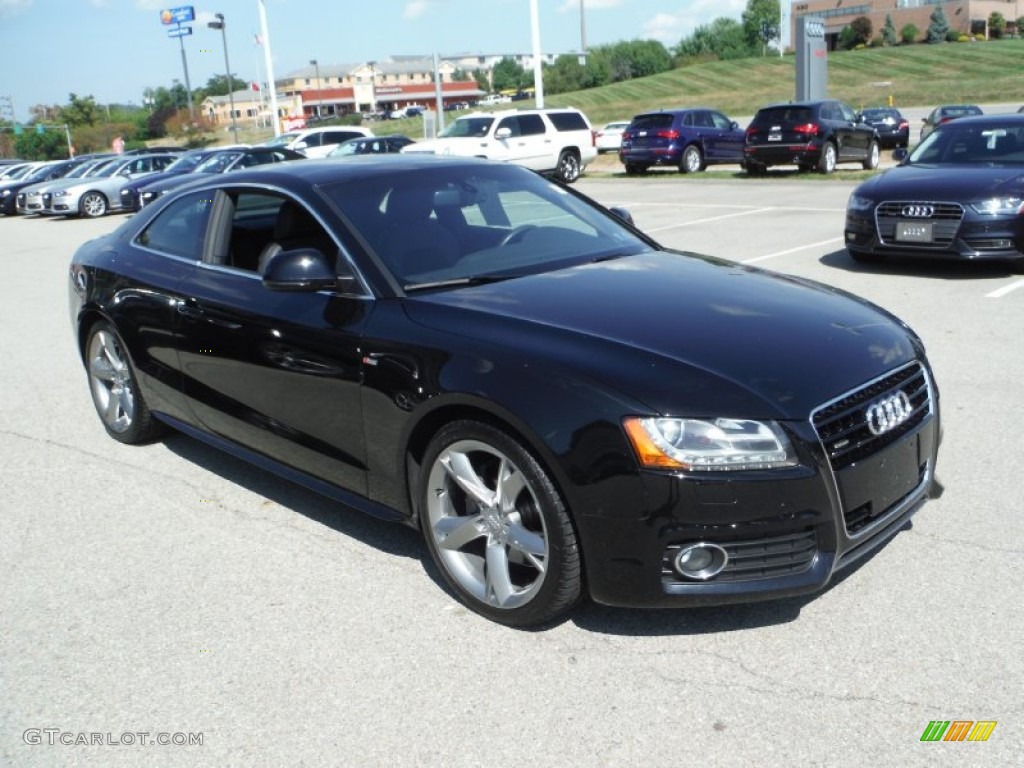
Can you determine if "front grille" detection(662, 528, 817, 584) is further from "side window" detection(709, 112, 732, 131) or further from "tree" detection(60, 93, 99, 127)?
"tree" detection(60, 93, 99, 127)

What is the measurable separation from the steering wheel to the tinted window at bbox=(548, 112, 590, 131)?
22.7m

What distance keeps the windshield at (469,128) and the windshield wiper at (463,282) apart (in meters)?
22.2

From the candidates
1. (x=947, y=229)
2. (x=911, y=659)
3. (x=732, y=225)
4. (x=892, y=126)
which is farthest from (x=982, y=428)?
(x=892, y=126)

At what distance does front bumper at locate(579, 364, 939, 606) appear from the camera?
3.03 meters

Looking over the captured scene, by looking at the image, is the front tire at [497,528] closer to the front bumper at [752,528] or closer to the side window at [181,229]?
the front bumper at [752,528]

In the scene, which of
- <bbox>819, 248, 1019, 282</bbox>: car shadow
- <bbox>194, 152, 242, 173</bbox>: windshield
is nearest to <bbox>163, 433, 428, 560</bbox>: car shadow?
<bbox>819, 248, 1019, 282</bbox>: car shadow

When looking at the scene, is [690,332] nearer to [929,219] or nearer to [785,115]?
[929,219]

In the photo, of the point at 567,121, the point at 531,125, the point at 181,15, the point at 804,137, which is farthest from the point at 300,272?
the point at 181,15

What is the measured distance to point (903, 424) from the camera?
346cm

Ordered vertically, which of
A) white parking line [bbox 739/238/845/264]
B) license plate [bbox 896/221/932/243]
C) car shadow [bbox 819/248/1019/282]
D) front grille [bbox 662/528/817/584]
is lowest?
car shadow [bbox 819/248/1019/282]

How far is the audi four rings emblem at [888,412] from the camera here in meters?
3.30

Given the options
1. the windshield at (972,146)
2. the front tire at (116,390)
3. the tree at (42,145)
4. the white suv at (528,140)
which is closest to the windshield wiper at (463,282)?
the front tire at (116,390)

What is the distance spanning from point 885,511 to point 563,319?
127cm

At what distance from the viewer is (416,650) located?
3420 mm
